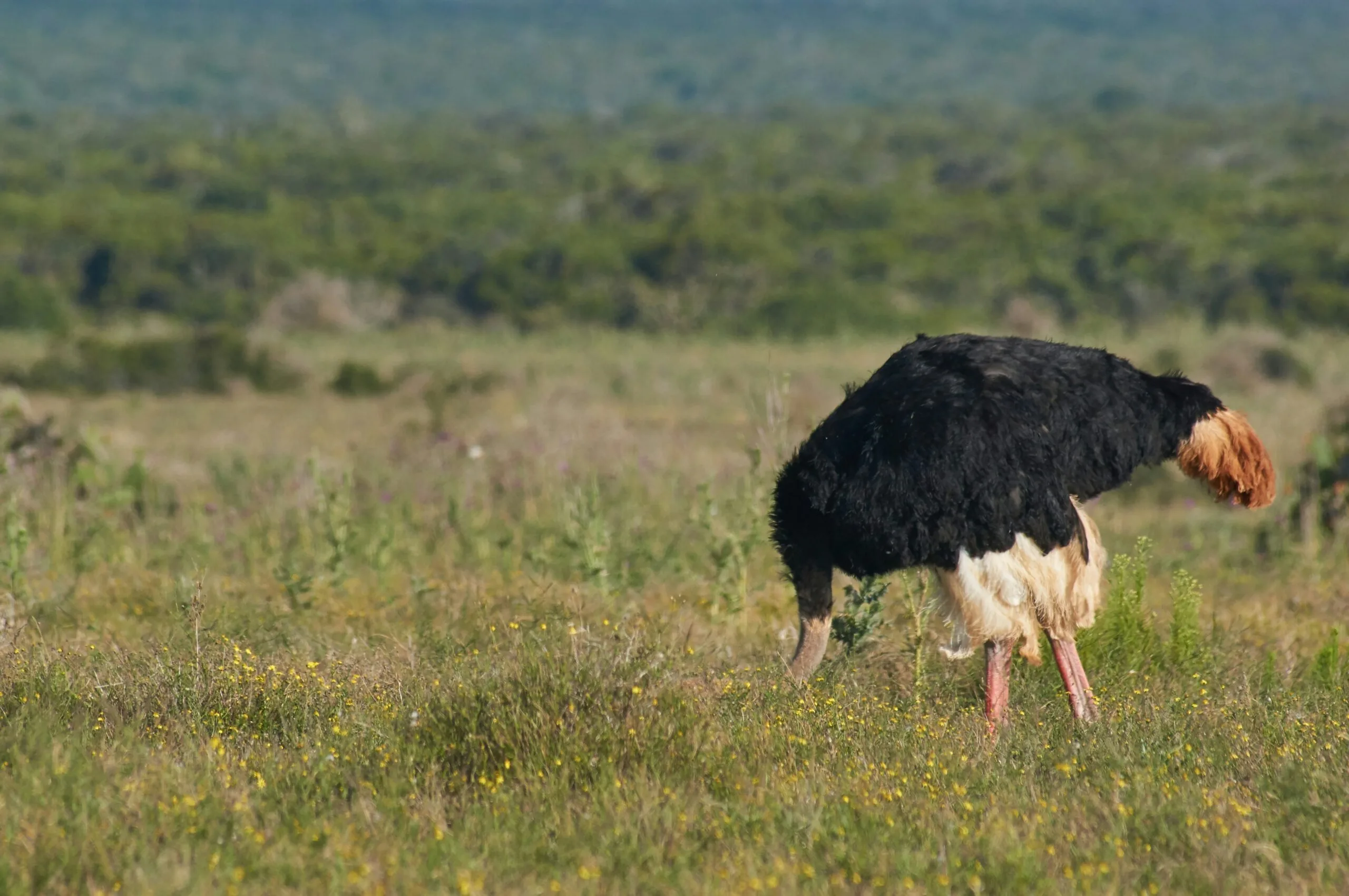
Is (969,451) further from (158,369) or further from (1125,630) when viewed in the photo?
(158,369)

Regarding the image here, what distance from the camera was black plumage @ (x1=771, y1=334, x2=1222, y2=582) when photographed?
6.06m

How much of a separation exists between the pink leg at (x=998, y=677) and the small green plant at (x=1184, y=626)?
3.65 ft

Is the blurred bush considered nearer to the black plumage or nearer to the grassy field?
the grassy field

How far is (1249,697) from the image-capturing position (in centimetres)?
651

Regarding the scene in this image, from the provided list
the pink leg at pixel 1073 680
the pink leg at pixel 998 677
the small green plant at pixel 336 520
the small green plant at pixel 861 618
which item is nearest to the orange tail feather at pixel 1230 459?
the pink leg at pixel 1073 680

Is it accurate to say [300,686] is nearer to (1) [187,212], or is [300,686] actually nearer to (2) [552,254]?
(2) [552,254]

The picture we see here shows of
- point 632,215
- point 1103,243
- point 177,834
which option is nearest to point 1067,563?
point 177,834

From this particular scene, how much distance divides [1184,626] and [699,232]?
36.2 m

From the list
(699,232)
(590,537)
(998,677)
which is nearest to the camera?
(998,677)

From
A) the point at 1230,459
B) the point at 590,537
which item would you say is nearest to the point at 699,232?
the point at 590,537

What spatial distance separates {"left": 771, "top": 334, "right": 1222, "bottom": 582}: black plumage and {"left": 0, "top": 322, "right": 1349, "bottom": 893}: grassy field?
0.57 m

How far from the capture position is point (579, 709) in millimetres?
5676

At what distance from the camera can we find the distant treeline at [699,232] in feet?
123

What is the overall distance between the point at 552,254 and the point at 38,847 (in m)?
37.5
